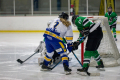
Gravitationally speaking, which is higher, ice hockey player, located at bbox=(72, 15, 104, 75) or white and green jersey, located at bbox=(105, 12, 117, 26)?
white and green jersey, located at bbox=(105, 12, 117, 26)

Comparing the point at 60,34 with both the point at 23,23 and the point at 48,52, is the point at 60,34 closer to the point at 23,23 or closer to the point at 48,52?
the point at 48,52

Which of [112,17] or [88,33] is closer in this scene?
[88,33]

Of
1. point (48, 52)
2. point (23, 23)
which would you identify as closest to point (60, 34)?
point (48, 52)

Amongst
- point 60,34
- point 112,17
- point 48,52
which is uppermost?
point 112,17

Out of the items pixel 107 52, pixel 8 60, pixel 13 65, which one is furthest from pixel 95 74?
pixel 8 60

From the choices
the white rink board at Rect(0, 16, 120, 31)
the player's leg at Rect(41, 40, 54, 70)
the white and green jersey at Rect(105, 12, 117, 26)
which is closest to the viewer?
the player's leg at Rect(41, 40, 54, 70)

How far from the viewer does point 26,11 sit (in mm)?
11656

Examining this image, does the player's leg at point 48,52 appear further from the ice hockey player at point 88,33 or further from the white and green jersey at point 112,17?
the white and green jersey at point 112,17

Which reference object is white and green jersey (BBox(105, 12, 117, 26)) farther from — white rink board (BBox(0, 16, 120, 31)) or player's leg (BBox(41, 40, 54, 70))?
player's leg (BBox(41, 40, 54, 70))

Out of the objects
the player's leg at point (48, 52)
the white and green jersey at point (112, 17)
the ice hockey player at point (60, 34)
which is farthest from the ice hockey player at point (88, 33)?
the white and green jersey at point (112, 17)

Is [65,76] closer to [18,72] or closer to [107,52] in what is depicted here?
[18,72]

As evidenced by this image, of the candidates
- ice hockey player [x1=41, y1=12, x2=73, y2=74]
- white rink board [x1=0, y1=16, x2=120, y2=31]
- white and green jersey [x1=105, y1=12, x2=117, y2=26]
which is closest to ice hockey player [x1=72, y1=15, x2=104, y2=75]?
ice hockey player [x1=41, y1=12, x2=73, y2=74]

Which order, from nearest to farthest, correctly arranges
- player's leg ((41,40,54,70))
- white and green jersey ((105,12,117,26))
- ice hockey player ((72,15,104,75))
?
1. ice hockey player ((72,15,104,75))
2. player's leg ((41,40,54,70))
3. white and green jersey ((105,12,117,26))

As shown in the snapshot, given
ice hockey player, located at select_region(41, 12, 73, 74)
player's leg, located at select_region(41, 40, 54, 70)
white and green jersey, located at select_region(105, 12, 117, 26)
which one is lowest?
player's leg, located at select_region(41, 40, 54, 70)
